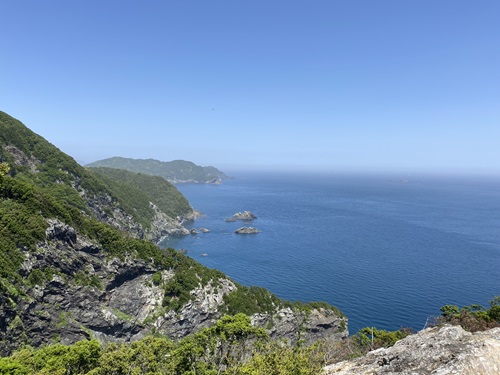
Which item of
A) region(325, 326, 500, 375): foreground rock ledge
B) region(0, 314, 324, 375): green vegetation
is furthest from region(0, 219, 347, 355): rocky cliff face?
region(325, 326, 500, 375): foreground rock ledge

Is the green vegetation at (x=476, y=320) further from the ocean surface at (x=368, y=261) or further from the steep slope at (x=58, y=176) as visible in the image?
the steep slope at (x=58, y=176)

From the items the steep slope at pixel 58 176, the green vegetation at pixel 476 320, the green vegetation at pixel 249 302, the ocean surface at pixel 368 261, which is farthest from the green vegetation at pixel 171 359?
the steep slope at pixel 58 176

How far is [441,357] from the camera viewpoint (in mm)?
21719

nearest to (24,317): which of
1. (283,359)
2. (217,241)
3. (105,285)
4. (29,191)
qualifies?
(105,285)

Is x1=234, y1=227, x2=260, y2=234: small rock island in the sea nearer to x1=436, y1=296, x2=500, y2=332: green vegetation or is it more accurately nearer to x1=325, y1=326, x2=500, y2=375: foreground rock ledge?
x1=436, y1=296, x2=500, y2=332: green vegetation

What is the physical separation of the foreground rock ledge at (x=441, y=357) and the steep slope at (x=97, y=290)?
31.7 metres

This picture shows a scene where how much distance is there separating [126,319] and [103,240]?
18.6 m

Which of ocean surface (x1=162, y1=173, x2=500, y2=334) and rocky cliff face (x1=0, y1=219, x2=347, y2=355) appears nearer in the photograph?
rocky cliff face (x1=0, y1=219, x2=347, y2=355)

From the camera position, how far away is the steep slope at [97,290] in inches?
1901

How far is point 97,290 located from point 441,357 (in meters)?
58.7

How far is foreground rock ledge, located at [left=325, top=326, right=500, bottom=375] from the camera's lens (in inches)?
778

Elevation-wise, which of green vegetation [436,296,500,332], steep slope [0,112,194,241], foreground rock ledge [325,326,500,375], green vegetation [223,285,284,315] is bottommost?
green vegetation [223,285,284,315]

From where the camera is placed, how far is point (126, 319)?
59188 mm

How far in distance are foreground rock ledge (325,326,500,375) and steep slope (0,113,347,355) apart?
31.7 m
